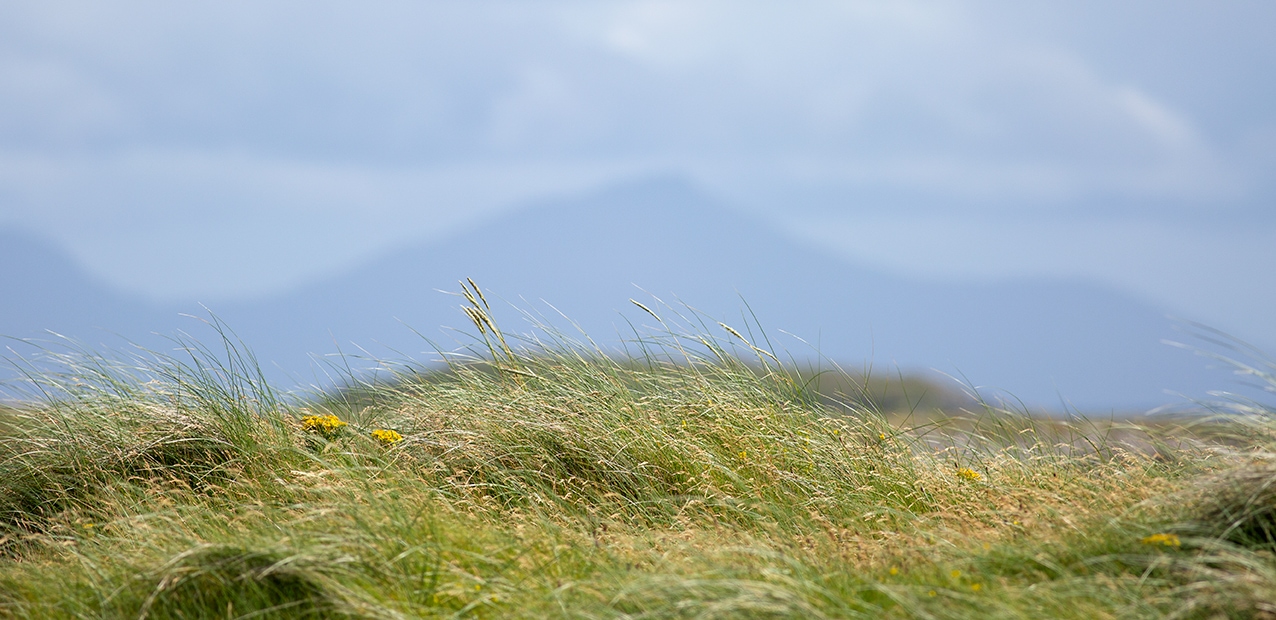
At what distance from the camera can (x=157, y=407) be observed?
479cm

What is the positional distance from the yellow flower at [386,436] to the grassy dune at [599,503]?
18 mm

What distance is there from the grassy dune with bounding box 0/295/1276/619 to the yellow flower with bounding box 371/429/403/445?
0.02 m

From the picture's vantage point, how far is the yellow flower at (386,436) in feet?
15.0

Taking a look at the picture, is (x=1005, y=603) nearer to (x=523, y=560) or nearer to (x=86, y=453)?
(x=523, y=560)

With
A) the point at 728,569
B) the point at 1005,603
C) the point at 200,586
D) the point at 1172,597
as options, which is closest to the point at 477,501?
the point at 200,586

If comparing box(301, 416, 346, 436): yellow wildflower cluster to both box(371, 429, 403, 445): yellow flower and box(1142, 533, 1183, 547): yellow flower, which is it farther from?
box(1142, 533, 1183, 547): yellow flower

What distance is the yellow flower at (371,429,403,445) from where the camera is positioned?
4.57 meters

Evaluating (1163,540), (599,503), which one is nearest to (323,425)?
(599,503)

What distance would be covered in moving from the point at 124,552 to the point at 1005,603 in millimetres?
3065

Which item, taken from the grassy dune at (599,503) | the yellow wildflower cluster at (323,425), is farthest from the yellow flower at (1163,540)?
the yellow wildflower cluster at (323,425)

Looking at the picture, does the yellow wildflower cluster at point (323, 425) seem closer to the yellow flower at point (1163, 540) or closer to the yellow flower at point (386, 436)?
the yellow flower at point (386, 436)

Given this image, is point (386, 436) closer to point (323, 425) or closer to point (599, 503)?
point (323, 425)

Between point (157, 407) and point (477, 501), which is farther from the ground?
point (157, 407)

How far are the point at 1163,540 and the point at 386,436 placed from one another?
3.27 metres
